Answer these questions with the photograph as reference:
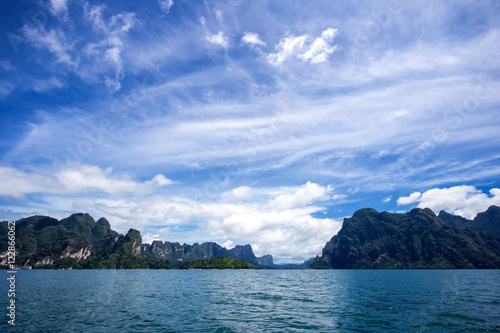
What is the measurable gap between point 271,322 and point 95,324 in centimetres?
1553

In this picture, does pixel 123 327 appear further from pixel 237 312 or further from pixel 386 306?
pixel 386 306

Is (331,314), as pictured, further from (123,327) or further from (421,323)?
(123,327)

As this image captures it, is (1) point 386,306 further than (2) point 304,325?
Yes

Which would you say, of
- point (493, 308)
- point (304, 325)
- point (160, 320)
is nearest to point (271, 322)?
point (304, 325)

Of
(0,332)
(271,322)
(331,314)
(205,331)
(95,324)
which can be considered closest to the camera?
(0,332)

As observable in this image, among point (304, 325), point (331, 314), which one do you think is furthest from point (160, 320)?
point (331, 314)

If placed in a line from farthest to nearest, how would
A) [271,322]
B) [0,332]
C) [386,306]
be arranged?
[386,306] → [271,322] → [0,332]

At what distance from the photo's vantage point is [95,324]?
2209 cm

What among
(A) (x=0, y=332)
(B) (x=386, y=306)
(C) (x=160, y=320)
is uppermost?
(A) (x=0, y=332)

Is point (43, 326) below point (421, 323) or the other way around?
the other way around

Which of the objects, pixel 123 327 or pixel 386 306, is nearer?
pixel 123 327

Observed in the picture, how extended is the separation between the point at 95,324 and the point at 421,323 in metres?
28.8

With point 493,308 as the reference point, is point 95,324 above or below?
above

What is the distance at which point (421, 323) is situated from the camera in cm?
2272
